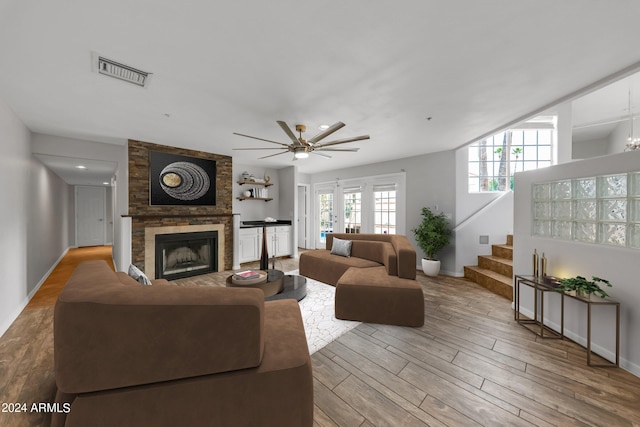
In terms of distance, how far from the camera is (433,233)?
437cm

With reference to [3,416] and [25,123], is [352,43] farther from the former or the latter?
[25,123]

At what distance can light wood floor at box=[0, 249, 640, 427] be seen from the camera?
4.77 ft

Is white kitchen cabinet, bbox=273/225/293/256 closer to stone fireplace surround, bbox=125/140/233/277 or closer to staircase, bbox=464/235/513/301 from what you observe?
stone fireplace surround, bbox=125/140/233/277

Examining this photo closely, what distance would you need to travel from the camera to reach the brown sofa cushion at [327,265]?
3.91m

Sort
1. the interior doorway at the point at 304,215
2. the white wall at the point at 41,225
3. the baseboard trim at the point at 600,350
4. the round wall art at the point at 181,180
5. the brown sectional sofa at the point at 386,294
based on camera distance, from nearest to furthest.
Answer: the baseboard trim at the point at 600,350 < the brown sectional sofa at the point at 386,294 < the white wall at the point at 41,225 < the round wall art at the point at 181,180 < the interior doorway at the point at 304,215

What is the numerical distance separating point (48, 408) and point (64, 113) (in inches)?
123

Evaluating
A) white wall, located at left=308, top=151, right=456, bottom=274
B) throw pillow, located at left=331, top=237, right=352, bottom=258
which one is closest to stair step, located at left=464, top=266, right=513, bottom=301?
white wall, located at left=308, top=151, right=456, bottom=274

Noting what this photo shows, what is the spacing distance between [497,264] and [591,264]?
1.80m

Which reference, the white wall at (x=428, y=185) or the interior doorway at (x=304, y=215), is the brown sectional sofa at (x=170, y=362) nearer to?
the white wall at (x=428, y=185)

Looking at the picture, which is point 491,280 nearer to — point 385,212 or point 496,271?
point 496,271

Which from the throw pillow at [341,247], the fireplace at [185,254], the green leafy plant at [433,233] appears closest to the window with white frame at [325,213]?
the throw pillow at [341,247]

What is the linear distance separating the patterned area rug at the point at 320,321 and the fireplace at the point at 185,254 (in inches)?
97.0

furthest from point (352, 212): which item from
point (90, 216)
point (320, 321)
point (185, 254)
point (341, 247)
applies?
point (90, 216)

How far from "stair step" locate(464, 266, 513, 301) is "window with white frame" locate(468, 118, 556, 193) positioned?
62.0 inches
